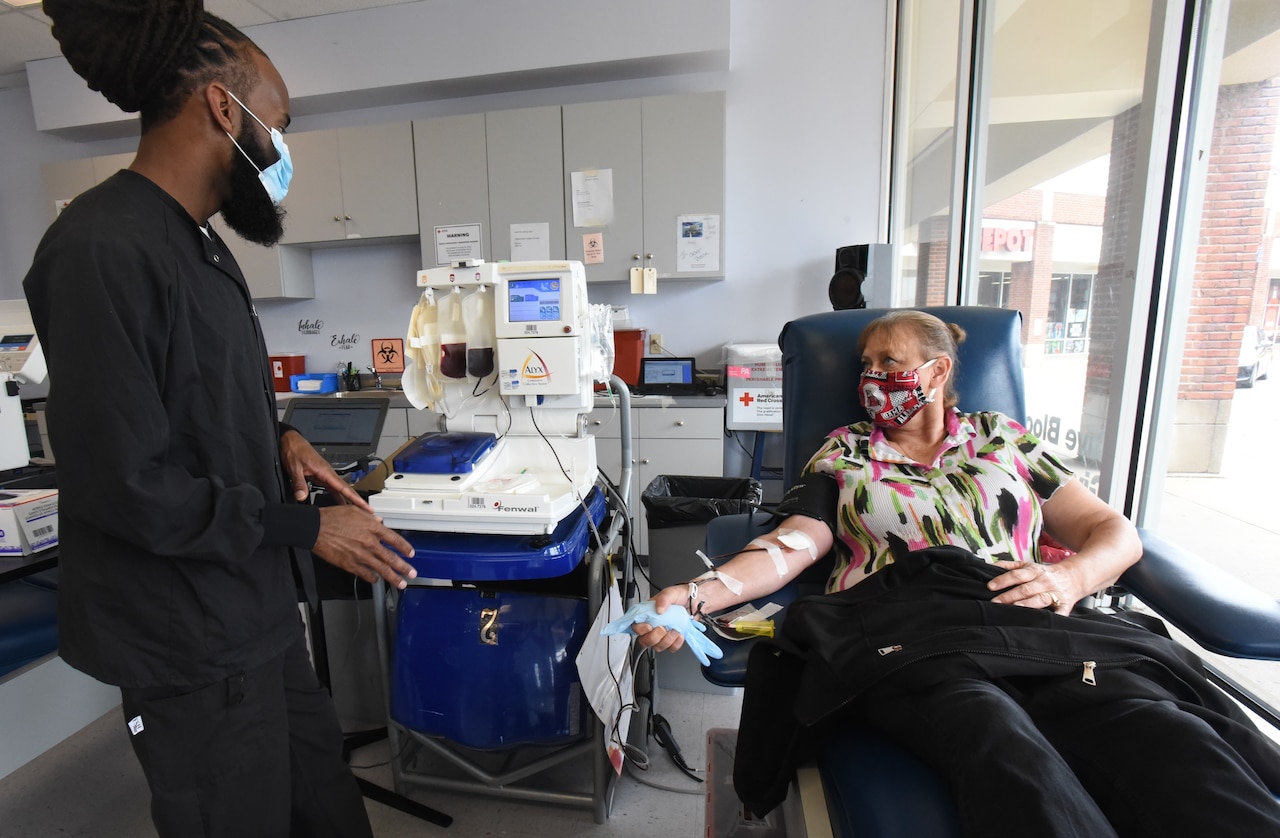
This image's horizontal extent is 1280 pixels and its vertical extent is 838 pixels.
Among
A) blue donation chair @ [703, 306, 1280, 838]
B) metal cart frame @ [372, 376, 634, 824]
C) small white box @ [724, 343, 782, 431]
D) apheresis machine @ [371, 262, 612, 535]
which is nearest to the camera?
blue donation chair @ [703, 306, 1280, 838]

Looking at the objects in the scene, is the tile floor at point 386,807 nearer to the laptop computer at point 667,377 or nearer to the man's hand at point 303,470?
the man's hand at point 303,470

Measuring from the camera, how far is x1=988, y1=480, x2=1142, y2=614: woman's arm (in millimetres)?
1000

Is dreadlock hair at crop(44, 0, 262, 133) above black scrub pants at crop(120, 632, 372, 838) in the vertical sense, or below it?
above

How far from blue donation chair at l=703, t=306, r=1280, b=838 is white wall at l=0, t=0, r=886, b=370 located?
5.77ft

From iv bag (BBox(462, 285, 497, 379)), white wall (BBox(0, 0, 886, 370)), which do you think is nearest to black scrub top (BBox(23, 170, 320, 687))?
iv bag (BBox(462, 285, 497, 379))

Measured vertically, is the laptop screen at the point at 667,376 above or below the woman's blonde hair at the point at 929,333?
below

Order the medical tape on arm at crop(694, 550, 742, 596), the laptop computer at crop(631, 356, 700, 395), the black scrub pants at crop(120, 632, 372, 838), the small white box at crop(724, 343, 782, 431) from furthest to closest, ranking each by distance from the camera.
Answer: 1. the laptop computer at crop(631, 356, 700, 395)
2. the small white box at crop(724, 343, 782, 431)
3. the medical tape on arm at crop(694, 550, 742, 596)
4. the black scrub pants at crop(120, 632, 372, 838)

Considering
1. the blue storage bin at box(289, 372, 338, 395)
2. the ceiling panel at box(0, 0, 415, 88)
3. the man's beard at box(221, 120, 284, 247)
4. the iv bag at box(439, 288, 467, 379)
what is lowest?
the blue storage bin at box(289, 372, 338, 395)

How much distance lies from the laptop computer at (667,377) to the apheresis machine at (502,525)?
1.46 m

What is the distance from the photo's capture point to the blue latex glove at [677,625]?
0.91m

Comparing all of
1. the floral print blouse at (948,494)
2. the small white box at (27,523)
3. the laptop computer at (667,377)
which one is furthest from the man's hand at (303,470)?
the laptop computer at (667,377)

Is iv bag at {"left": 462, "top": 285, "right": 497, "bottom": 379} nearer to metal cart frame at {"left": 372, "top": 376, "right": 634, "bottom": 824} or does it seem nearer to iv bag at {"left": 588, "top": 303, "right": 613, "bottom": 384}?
iv bag at {"left": 588, "top": 303, "right": 613, "bottom": 384}

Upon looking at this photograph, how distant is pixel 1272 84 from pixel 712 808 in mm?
1749

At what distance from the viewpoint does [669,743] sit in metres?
1.69
